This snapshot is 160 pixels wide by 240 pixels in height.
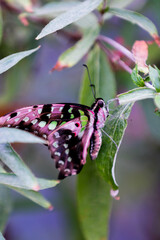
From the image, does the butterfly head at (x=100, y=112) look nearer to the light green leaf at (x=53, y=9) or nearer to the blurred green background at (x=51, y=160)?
the light green leaf at (x=53, y=9)

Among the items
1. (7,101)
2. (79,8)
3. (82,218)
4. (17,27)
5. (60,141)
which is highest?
(79,8)

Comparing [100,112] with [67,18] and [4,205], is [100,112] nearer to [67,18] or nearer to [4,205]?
[67,18]

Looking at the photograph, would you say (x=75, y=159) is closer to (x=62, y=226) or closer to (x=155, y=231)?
(x=62, y=226)

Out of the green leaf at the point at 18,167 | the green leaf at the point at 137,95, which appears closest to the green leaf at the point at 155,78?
the green leaf at the point at 137,95

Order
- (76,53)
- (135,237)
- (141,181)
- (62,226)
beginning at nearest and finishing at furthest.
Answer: (76,53) → (62,226) → (141,181) → (135,237)

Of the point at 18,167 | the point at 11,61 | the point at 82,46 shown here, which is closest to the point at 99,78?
the point at 82,46

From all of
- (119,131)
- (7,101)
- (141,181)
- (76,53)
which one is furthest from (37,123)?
(141,181)
